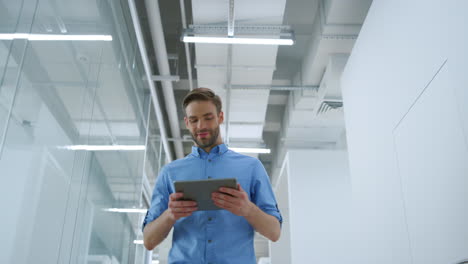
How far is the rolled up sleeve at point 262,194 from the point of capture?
5.73 feet

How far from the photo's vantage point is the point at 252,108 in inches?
296

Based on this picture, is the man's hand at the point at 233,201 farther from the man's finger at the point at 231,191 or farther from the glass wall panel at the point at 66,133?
the glass wall panel at the point at 66,133

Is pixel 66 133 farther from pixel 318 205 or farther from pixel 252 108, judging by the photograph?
pixel 252 108

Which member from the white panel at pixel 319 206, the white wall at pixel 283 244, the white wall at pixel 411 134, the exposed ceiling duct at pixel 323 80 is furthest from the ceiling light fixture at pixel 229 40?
the white wall at pixel 283 244

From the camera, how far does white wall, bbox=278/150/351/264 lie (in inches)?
256

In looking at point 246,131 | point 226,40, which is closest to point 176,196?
point 226,40

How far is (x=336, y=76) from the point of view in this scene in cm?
621

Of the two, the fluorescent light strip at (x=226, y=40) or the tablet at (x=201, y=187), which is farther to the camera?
the fluorescent light strip at (x=226, y=40)

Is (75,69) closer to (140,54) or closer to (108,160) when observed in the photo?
(108,160)

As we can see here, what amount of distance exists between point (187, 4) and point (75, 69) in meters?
3.76

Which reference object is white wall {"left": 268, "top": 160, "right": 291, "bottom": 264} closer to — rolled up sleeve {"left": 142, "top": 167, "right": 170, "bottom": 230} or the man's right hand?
rolled up sleeve {"left": 142, "top": 167, "right": 170, "bottom": 230}

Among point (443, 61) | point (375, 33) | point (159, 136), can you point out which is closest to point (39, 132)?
point (443, 61)

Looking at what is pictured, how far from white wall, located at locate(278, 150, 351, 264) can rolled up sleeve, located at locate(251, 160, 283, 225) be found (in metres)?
4.94

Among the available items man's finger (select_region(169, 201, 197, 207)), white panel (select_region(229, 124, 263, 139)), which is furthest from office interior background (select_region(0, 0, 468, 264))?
man's finger (select_region(169, 201, 197, 207))
